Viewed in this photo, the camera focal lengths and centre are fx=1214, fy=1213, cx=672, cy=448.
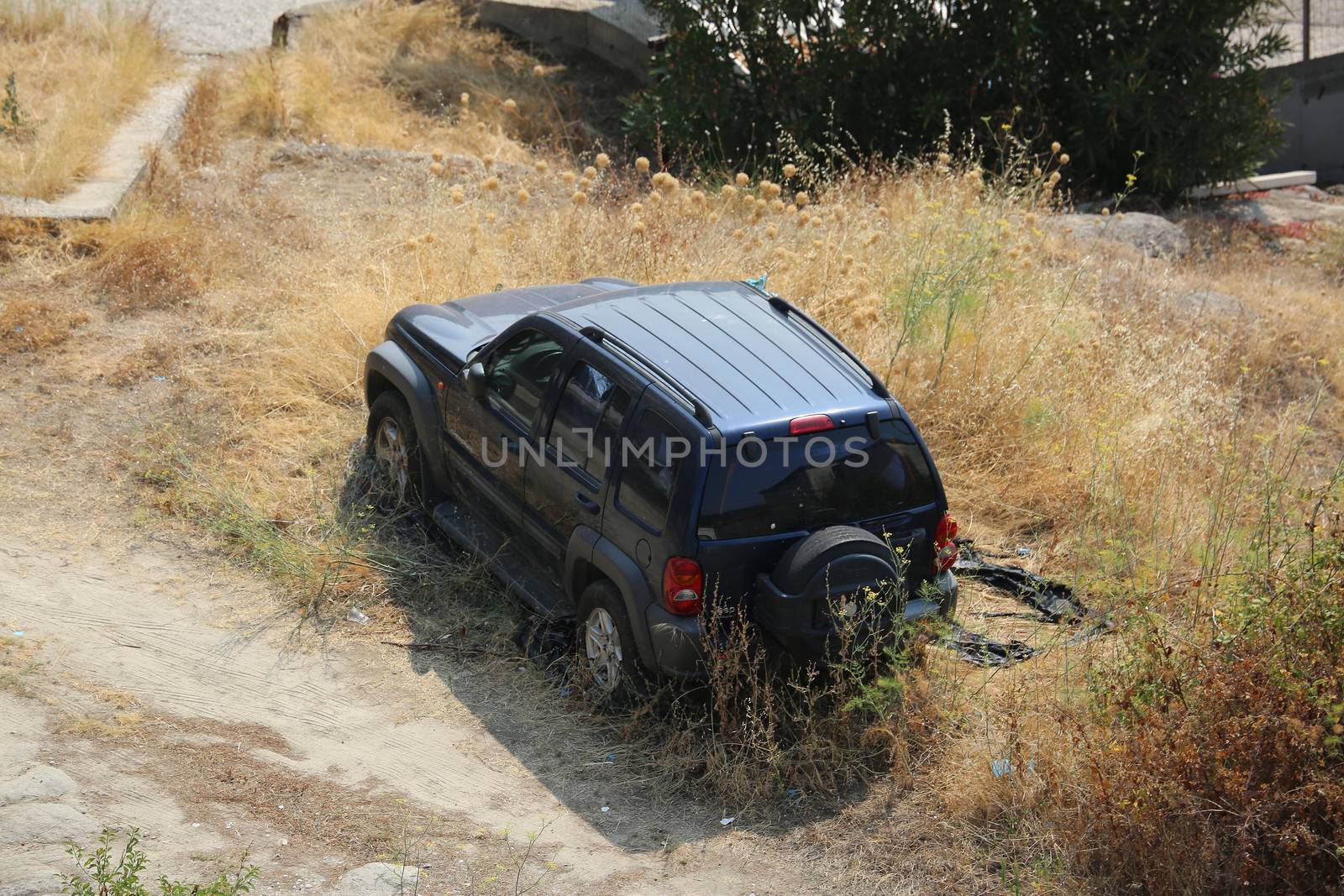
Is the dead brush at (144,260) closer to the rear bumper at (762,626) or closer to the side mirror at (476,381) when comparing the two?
the side mirror at (476,381)

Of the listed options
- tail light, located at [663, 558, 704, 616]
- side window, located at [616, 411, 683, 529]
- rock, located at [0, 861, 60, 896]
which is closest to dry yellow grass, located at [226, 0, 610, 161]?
side window, located at [616, 411, 683, 529]

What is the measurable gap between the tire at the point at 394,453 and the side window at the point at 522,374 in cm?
84

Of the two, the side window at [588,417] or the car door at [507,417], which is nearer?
the side window at [588,417]

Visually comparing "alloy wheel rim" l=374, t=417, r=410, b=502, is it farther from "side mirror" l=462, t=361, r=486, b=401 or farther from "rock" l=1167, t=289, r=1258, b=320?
"rock" l=1167, t=289, r=1258, b=320

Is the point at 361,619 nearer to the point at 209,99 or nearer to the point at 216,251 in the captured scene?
the point at 216,251

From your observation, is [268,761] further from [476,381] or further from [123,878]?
[476,381]

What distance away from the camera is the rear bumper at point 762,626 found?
5.16 meters

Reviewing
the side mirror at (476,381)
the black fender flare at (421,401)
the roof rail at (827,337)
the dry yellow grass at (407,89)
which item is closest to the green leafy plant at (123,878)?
the side mirror at (476,381)

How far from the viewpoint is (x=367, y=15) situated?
16.4 m

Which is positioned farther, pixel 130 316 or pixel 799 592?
pixel 130 316

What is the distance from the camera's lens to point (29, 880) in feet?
13.6

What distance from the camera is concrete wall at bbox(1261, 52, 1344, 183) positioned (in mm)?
17688

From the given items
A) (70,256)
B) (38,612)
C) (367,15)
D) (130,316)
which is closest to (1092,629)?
(38,612)

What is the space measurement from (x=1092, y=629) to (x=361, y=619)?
380 cm
